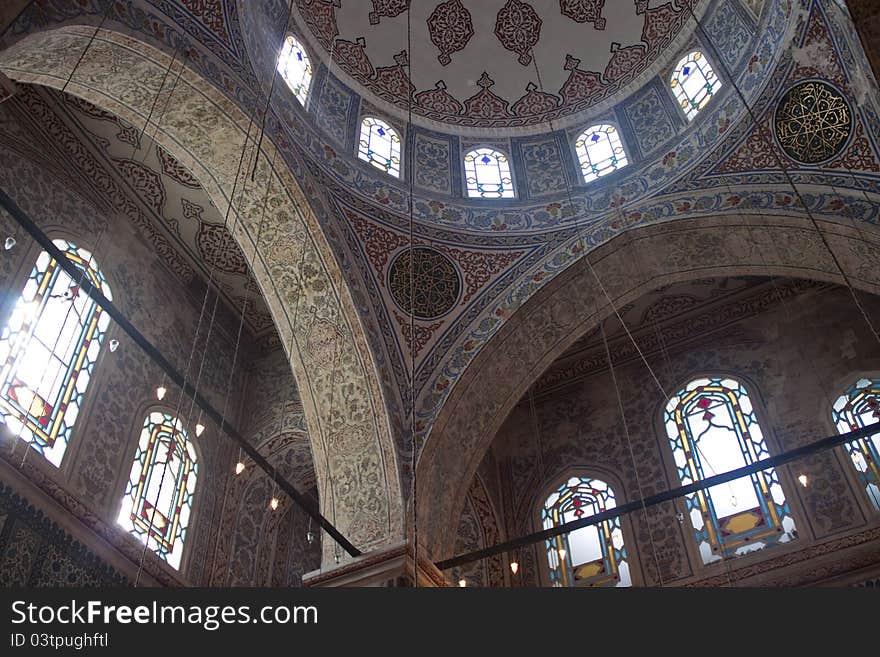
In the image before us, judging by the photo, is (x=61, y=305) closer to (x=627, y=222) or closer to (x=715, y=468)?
(x=627, y=222)

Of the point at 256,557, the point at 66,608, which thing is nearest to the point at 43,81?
the point at 66,608

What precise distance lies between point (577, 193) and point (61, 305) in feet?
16.7

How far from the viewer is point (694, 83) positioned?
8500 mm

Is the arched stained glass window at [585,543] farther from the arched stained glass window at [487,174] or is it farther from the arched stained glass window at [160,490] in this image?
the arched stained glass window at [160,490]

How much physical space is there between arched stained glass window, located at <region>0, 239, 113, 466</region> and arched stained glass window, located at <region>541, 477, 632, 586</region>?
4996 millimetres

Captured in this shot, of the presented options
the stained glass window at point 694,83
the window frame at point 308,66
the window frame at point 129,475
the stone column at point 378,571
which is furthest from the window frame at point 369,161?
the stone column at point 378,571

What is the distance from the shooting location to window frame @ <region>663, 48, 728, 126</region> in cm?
806

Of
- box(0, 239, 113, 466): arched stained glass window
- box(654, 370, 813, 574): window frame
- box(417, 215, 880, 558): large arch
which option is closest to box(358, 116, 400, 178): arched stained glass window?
box(417, 215, 880, 558): large arch

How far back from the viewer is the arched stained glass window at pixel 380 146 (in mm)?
8758

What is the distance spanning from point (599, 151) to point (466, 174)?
147cm

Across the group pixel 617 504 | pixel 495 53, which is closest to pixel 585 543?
pixel 617 504

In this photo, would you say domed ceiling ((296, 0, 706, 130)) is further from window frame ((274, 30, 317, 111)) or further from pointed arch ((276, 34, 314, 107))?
pointed arch ((276, 34, 314, 107))

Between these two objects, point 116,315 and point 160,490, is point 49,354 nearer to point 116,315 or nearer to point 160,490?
point 160,490

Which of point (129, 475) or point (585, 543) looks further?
point (585, 543)
